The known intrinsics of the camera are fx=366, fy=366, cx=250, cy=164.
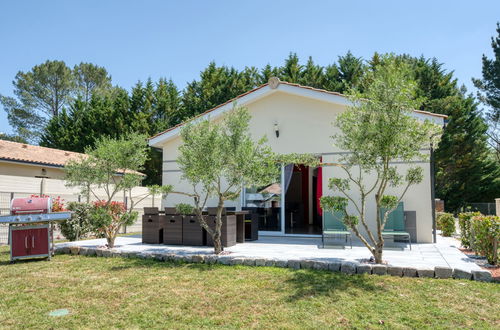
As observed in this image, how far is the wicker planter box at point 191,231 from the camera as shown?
9589 mm

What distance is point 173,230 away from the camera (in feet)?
32.2

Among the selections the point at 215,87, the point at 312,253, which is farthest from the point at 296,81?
the point at 312,253

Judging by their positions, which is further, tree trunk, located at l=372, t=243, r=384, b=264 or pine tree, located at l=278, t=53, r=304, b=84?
pine tree, located at l=278, t=53, r=304, b=84

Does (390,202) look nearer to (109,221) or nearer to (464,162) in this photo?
(109,221)

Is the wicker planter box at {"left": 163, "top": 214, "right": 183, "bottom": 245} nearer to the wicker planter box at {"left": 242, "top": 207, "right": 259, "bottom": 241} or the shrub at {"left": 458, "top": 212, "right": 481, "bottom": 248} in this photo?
the wicker planter box at {"left": 242, "top": 207, "right": 259, "bottom": 241}

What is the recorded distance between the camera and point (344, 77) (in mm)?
27688

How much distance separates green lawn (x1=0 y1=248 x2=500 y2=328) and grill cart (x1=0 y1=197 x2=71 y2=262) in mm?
1148

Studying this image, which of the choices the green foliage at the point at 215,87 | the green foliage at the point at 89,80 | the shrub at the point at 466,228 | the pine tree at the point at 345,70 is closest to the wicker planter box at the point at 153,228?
the shrub at the point at 466,228

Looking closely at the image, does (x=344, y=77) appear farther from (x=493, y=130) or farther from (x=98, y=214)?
(x=98, y=214)

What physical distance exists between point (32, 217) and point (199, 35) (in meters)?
10.1

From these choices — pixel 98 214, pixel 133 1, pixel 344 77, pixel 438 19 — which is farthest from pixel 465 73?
pixel 98 214

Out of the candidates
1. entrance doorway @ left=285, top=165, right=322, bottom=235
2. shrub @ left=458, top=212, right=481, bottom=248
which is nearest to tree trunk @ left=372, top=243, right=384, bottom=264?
shrub @ left=458, top=212, right=481, bottom=248

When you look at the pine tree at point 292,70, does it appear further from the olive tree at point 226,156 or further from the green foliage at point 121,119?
the olive tree at point 226,156

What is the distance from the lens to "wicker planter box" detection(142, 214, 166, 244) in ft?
32.9
